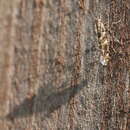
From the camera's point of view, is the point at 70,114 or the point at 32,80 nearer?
the point at 32,80

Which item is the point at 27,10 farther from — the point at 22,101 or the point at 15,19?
the point at 22,101

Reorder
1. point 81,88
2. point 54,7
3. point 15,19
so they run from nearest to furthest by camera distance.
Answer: point 15,19, point 54,7, point 81,88

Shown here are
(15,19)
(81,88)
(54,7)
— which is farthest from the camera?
(81,88)

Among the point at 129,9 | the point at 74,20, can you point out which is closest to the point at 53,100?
the point at 74,20

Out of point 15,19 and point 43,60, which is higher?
point 15,19
